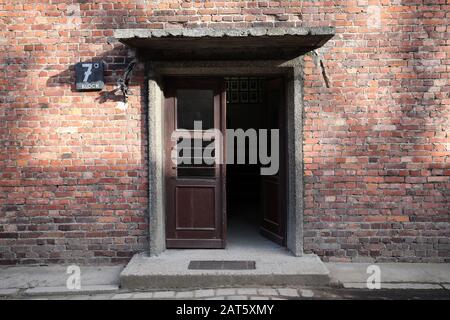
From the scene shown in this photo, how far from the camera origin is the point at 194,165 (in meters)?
5.29

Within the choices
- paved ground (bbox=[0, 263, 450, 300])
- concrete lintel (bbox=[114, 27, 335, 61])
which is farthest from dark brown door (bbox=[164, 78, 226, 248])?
paved ground (bbox=[0, 263, 450, 300])

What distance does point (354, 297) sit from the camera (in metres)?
4.07

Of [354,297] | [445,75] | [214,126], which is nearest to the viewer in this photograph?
[354,297]

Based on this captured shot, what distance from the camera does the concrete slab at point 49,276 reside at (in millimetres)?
4430

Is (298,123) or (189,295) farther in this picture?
(298,123)

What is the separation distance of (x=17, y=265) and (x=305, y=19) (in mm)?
5197

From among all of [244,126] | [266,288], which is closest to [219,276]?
[266,288]

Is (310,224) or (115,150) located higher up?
(115,150)

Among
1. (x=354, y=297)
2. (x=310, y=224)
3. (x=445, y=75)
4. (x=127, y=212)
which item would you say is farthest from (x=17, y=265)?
(x=445, y=75)

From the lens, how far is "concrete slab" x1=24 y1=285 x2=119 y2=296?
4.22 meters

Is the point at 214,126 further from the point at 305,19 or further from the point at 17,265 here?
the point at 17,265

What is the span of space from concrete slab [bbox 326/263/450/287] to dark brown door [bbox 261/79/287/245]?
0.93m

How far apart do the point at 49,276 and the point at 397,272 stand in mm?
4473

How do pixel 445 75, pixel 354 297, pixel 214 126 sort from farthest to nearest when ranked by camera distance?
1. pixel 214 126
2. pixel 445 75
3. pixel 354 297
